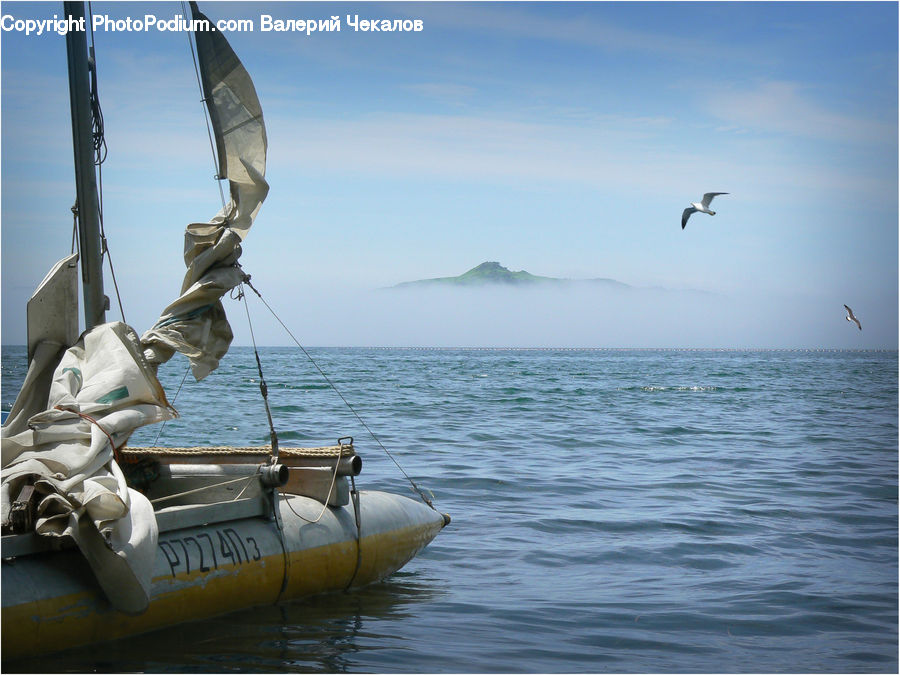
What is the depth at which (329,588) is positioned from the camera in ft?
30.7

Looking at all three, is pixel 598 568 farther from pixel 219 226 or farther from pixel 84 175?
pixel 84 175

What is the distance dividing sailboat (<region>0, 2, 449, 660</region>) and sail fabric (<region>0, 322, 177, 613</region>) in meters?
0.01

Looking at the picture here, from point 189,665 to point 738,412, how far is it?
3164 cm

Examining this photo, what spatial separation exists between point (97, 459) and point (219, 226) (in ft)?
10.3

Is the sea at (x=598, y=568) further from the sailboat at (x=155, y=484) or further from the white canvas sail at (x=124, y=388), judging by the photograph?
the white canvas sail at (x=124, y=388)

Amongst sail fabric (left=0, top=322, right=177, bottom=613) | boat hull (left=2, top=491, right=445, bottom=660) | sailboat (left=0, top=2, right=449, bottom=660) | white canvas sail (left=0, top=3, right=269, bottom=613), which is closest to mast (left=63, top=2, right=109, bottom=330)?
sailboat (left=0, top=2, right=449, bottom=660)

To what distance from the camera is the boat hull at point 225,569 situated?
21.9 ft

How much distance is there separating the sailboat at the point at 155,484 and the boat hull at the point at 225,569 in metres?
0.01

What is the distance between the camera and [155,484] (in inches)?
377

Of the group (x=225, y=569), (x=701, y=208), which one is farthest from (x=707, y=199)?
(x=225, y=569)

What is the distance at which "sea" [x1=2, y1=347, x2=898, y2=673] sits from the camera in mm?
8016

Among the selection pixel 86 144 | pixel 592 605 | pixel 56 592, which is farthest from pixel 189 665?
pixel 86 144

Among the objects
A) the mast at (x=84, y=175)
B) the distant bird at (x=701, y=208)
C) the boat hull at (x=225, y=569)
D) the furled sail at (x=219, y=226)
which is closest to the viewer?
the boat hull at (x=225, y=569)

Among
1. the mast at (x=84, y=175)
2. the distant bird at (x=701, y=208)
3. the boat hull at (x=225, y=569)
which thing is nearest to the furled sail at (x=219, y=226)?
the mast at (x=84, y=175)
